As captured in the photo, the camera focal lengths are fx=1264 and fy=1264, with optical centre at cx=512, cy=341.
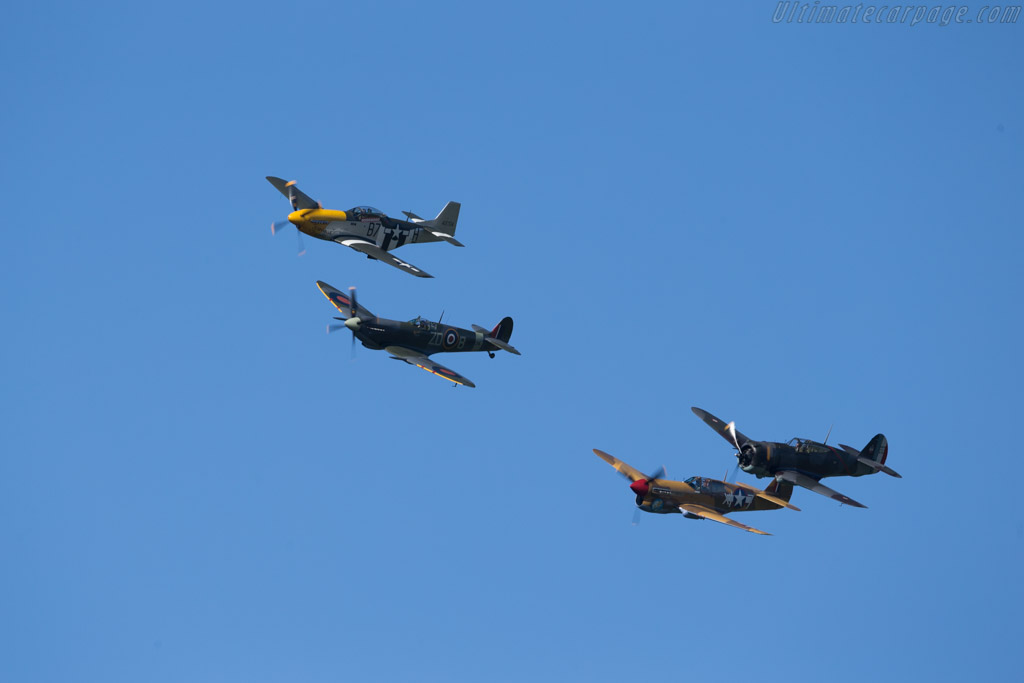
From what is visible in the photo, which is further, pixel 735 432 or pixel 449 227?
pixel 449 227

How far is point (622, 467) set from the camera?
188 feet

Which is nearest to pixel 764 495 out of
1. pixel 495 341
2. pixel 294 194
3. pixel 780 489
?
pixel 780 489

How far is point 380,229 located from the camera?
62781 millimetres

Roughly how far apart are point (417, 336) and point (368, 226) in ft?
25.5

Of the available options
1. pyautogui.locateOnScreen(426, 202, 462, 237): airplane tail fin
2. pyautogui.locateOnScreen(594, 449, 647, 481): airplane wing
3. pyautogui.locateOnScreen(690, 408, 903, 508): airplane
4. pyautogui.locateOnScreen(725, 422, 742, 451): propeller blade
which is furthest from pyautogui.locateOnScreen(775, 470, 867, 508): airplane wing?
pyautogui.locateOnScreen(426, 202, 462, 237): airplane tail fin

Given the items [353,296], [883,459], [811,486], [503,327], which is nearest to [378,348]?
[353,296]

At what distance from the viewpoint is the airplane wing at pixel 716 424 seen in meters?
58.0

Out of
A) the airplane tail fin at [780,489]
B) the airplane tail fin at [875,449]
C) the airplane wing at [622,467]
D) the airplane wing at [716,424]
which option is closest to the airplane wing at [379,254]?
the airplane wing at [622,467]

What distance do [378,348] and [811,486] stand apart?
20313mm

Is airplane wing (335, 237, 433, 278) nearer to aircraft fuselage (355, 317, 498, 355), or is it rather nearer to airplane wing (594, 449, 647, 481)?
aircraft fuselage (355, 317, 498, 355)

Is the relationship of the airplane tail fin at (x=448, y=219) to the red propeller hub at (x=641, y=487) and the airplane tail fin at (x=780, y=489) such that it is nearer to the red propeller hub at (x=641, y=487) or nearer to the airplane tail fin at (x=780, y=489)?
the red propeller hub at (x=641, y=487)

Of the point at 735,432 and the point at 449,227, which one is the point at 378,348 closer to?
the point at 449,227

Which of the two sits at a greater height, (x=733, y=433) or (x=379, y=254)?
(x=379, y=254)

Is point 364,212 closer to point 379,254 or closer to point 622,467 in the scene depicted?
point 379,254
